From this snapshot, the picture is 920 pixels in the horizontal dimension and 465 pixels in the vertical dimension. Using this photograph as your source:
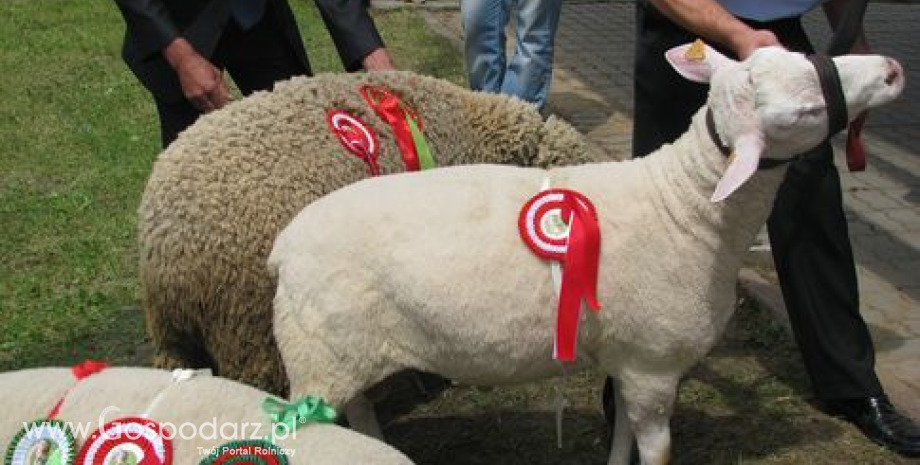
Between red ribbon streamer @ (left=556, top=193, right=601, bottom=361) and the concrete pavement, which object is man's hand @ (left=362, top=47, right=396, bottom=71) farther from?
the concrete pavement

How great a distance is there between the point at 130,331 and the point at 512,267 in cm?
226

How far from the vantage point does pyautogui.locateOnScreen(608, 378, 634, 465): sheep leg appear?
2.71 m

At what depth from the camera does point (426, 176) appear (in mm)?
2463

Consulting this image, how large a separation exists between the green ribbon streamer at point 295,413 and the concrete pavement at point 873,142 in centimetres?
212

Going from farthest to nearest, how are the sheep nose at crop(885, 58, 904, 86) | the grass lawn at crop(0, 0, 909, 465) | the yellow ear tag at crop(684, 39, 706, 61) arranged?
1. the grass lawn at crop(0, 0, 909, 465)
2. the yellow ear tag at crop(684, 39, 706, 61)
3. the sheep nose at crop(885, 58, 904, 86)

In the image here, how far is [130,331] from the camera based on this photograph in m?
4.11

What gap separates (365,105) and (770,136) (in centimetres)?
110

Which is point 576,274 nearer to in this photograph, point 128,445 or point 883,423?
point 128,445

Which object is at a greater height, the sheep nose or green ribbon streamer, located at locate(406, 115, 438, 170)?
the sheep nose

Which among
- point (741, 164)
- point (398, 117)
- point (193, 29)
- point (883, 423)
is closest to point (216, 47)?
point (193, 29)

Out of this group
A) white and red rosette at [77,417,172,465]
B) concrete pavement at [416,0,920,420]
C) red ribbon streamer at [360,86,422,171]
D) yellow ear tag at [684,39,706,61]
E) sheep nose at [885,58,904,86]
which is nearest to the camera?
white and red rosette at [77,417,172,465]

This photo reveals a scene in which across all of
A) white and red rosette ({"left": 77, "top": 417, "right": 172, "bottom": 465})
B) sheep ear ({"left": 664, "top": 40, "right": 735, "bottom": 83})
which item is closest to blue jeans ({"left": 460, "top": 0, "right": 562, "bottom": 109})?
sheep ear ({"left": 664, "top": 40, "right": 735, "bottom": 83})

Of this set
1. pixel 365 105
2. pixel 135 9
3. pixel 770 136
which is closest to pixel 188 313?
pixel 365 105

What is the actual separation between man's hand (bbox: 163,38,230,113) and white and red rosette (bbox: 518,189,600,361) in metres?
1.15
